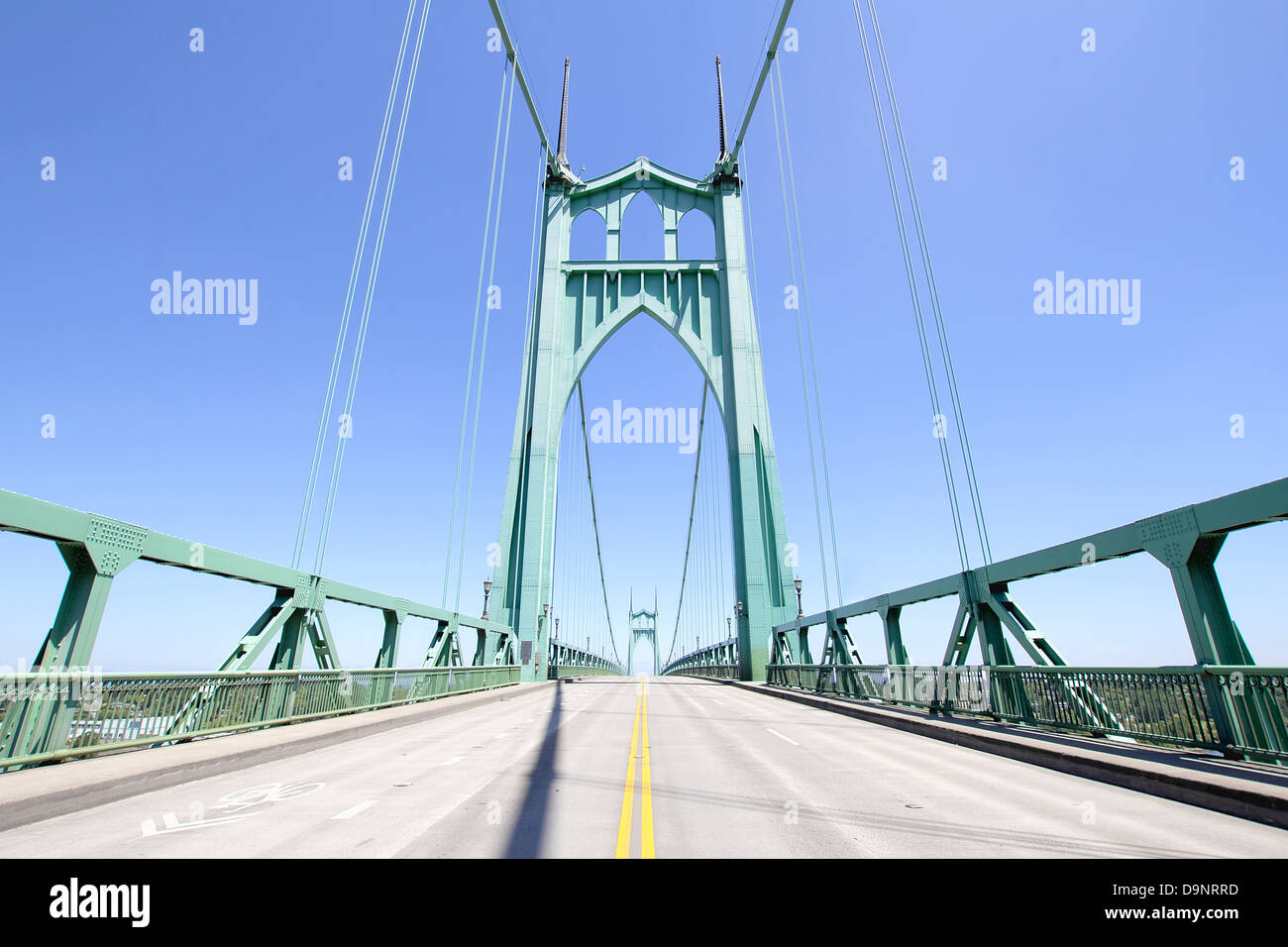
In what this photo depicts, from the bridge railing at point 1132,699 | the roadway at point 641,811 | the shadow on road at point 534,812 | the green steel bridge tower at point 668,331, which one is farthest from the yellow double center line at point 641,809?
the green steel bridge tower at point 668,331

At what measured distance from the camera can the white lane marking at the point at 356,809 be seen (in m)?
4.89

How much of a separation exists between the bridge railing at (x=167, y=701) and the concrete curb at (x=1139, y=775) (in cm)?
1085

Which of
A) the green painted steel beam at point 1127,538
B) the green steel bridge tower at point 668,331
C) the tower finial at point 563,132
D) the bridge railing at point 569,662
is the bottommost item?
the bridge railing at point 569,662

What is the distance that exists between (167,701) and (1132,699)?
40.1 feet

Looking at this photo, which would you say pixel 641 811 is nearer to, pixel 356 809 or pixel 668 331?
pixel 356 809

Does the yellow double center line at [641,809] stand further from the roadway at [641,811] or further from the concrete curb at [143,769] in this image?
the concrete curb at [143,769]

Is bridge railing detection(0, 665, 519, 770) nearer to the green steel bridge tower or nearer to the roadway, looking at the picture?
the roadway

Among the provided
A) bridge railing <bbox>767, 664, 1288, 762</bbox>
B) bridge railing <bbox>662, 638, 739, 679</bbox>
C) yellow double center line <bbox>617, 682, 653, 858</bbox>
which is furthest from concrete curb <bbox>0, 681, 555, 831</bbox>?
Result: bridge railing <bbox>662, 638, 739, 679</bbox>

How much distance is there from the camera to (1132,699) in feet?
25.1

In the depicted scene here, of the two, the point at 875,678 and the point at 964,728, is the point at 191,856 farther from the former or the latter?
the point at 875,678

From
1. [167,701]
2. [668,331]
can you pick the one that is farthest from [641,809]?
[668,331]

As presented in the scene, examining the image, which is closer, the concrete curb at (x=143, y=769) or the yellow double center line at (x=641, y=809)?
the yellow double center line at (x=641, y=809)

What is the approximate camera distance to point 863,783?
20.8 ft
